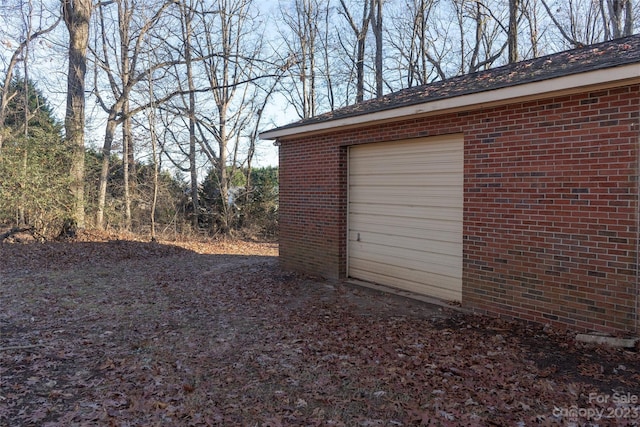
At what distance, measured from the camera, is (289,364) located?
3984 millimetres

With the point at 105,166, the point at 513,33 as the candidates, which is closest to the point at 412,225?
the point at 105,166

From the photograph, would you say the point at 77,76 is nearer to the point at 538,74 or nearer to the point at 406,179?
the point at 406,179

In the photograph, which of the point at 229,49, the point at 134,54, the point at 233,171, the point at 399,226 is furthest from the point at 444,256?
the point at 229,49

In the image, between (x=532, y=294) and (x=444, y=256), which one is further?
(x=444, y=256)

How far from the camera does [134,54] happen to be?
15.1m

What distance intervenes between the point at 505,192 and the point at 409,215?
1704mm

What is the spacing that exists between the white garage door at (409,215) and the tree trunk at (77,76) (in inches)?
394

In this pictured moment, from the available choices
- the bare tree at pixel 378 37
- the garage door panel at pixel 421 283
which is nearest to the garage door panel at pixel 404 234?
the garage door panel at pixel 421 283

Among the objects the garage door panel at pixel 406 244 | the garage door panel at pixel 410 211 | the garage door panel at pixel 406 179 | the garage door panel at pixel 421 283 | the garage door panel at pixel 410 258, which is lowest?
the garage door panel at pixel 421 283

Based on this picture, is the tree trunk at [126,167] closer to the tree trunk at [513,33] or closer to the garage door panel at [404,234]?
the garage door panel at [404,234]

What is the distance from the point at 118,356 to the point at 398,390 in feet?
9.09

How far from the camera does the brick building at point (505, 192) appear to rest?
4352mm

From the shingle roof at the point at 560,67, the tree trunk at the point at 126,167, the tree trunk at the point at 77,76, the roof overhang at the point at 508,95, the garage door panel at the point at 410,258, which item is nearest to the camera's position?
the roof overhang at the point at 508,95

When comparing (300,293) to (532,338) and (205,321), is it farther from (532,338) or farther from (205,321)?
(532,338)
